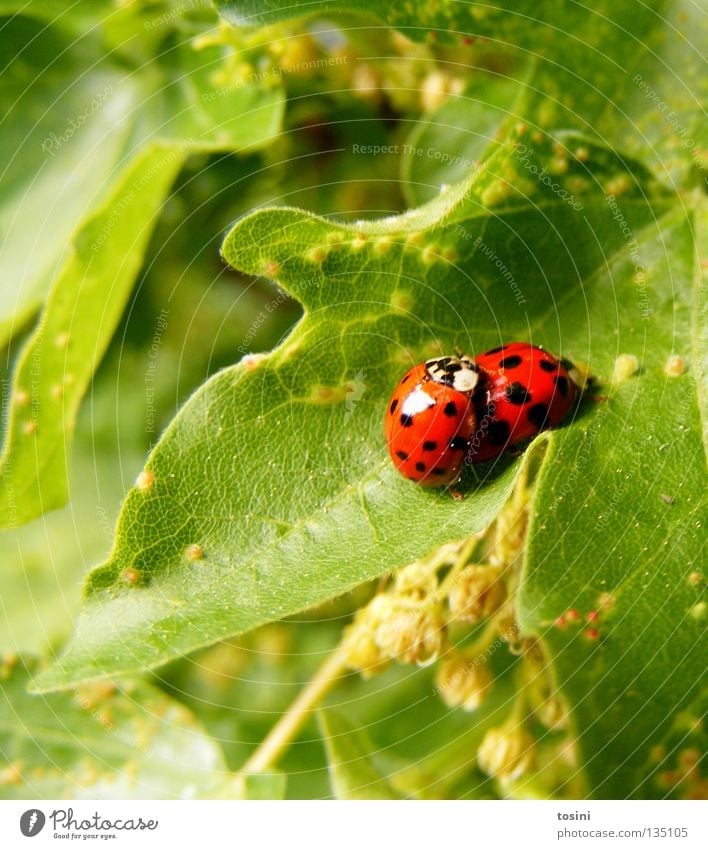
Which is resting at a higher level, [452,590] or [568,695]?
[452,590]

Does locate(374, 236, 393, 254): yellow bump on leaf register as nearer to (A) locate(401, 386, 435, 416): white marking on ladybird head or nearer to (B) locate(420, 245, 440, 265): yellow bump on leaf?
(B) locate(420, 245, 440, 265): yellow bump on leaf

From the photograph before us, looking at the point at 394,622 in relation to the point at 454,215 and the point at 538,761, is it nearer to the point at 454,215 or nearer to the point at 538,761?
the point at 538,761

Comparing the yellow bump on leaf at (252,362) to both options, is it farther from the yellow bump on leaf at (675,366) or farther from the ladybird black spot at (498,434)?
the yellow bump on leaf at (675,366)

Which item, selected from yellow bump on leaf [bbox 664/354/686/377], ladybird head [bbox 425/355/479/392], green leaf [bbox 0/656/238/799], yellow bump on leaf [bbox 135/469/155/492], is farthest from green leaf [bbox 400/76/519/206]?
green leaf [bbox 0/656/238/799]

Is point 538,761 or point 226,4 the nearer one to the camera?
point 226,4

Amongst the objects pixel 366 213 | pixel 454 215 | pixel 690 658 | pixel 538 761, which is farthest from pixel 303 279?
pixel 538 761
